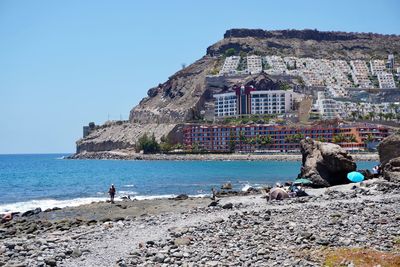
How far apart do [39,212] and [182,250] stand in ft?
67.1

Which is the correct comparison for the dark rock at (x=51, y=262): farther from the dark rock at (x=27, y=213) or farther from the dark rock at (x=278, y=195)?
the dark rock at (x=278, y=195)

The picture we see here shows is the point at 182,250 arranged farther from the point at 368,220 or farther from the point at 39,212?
the point at 39,212

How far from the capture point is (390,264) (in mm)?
13094

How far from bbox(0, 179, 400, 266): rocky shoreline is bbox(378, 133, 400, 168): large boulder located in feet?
44.1

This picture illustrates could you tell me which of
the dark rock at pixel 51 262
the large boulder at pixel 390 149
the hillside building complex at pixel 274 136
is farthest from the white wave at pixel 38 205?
the hillside building complex at pixel 274 136

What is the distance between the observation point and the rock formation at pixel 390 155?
Answer: 1426 inches

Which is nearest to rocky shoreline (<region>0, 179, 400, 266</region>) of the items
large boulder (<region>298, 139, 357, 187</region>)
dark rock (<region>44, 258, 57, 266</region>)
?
dark rock (<region>44, 258, 57, 266</region>)

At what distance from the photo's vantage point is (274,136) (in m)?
174

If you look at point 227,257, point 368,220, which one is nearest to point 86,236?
point 227,257

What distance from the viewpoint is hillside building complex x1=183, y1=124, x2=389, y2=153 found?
161538mm

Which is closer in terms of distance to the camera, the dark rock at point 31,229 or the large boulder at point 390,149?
the dark rock at point 31,229

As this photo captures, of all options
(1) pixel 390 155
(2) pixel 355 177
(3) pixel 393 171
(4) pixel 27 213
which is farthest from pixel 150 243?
(1) pixel 390 155

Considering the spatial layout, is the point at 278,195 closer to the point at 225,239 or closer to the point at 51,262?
the point at 225,239

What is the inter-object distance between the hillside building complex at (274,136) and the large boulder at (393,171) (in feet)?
390
